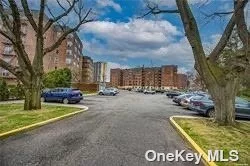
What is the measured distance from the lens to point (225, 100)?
16.5 meters

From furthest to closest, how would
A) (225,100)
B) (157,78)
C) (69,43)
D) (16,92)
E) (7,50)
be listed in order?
(157,78) → (69,43) → (7,50) → (16,92) → (225,100)

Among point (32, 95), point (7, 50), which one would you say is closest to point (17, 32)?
point (32, 95)

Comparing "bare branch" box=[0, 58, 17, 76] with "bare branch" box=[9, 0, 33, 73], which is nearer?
"bare branch" box=[9, 0, 33, 73]

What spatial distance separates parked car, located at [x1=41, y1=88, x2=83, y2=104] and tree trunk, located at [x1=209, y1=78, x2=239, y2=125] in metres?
20.4

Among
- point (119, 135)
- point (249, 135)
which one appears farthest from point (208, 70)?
point (119, 135)

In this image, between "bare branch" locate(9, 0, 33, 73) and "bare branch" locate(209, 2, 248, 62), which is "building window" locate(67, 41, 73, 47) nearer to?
"bare branch" locate(9, 0, 33, 73)

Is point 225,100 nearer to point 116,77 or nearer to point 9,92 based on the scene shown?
point 9,92

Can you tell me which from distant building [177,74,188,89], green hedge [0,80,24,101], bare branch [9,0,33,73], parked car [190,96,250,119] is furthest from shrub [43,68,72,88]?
distant building [177,74,188,89]

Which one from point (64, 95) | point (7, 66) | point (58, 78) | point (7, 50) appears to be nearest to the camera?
point (7, 66)

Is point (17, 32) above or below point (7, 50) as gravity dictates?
below

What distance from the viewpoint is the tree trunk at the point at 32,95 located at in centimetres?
2231

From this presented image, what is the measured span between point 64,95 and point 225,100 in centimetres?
2156

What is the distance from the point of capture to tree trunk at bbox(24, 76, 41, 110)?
2231cm

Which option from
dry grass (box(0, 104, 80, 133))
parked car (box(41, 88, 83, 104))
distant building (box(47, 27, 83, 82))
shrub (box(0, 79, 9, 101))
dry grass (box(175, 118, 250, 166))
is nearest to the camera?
dry grass (box(175, 118, 250, 166))
